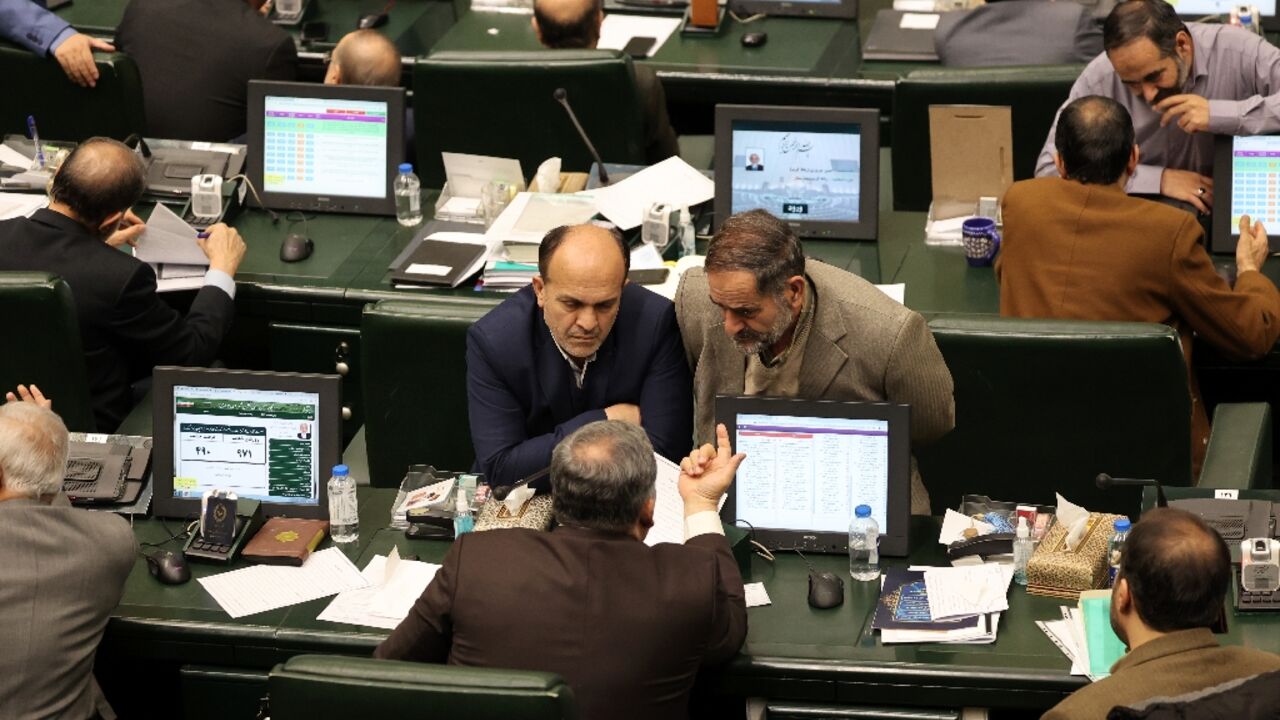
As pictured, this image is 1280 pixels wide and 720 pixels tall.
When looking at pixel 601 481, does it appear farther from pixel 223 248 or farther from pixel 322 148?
pixel 322 148

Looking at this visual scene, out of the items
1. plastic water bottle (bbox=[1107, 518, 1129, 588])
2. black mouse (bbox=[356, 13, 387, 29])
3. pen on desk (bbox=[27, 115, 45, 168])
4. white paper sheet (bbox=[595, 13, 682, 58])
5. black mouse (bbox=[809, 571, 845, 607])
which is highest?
black mouse (bbox=[356, 13, 387, 29])

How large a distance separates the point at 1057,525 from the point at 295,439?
176 centimetres

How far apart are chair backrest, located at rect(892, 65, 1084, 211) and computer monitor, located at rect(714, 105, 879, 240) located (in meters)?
0.48

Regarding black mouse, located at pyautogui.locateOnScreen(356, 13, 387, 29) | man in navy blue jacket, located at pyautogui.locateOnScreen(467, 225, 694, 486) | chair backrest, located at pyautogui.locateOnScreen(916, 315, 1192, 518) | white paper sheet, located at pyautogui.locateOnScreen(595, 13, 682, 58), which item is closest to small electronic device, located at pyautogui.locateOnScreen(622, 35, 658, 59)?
white paper sheet, located at pyautogui.locateOnScreen(595, 13, 682, 58)

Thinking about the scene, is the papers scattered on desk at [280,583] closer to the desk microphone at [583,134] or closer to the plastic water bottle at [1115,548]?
the plastic water bottle at [1115,548]

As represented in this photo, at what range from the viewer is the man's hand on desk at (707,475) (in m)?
4.33

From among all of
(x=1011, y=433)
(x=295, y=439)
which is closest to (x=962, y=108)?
(x=1011, y=433)

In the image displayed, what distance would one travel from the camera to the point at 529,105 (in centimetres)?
678

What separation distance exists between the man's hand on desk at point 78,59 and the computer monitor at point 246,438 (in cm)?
264

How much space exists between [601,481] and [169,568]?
1.21 metres

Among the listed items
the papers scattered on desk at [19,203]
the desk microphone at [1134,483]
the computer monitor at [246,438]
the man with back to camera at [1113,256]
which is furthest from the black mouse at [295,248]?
the desk microphone at [1134,483]

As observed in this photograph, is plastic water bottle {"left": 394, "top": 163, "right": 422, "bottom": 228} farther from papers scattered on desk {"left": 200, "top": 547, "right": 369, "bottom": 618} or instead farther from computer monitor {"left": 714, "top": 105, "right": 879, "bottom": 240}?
papers scattered on desk {"left": 200, "top": 547, "right": 369, "bottom": 618}

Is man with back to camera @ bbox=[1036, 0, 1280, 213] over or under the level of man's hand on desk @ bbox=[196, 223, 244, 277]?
over

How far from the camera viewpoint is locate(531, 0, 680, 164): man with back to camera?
6.99 meters
